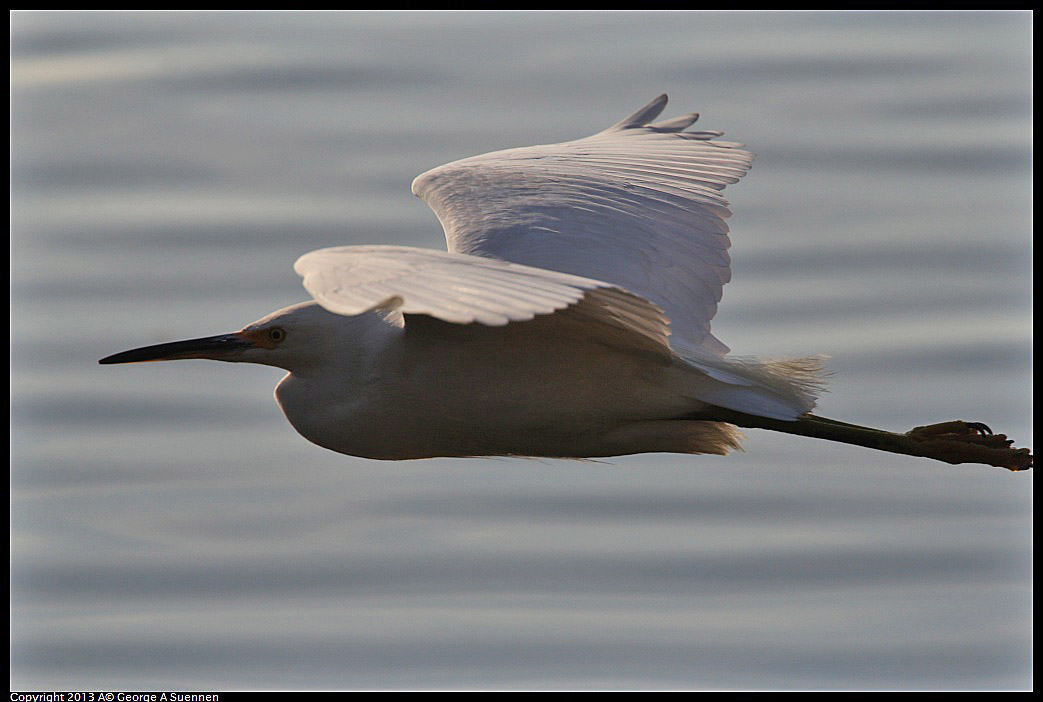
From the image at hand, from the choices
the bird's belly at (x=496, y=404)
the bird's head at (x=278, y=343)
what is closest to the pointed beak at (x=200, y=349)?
the bird's head at (x=278, y=343)

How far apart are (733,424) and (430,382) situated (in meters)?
0.93

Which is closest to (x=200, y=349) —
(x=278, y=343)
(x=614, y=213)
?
(x=278, y=343)

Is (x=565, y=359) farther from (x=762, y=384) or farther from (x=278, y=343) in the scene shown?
(x=278, y=343)

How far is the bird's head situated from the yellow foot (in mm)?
1868

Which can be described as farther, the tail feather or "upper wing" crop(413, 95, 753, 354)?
"upper wing" crop(413, 95, 753, 354)

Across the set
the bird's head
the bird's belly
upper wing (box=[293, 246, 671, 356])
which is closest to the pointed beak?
the bird's head

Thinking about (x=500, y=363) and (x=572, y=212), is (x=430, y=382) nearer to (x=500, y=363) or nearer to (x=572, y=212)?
(x=500, y=363)

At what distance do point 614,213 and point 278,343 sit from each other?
1149 millimetres

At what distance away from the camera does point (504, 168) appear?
505 cm

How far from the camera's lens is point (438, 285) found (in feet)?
9.75

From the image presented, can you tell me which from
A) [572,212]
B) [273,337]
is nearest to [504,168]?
[572,212]

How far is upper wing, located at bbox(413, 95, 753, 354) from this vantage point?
4367 millimetres

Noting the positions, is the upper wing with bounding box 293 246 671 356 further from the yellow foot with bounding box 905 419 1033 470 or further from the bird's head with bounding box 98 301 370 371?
the yellow foot with bounding box 905 419 1033 470

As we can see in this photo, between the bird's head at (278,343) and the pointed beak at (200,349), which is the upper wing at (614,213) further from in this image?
the pointed beak at (200,349)
